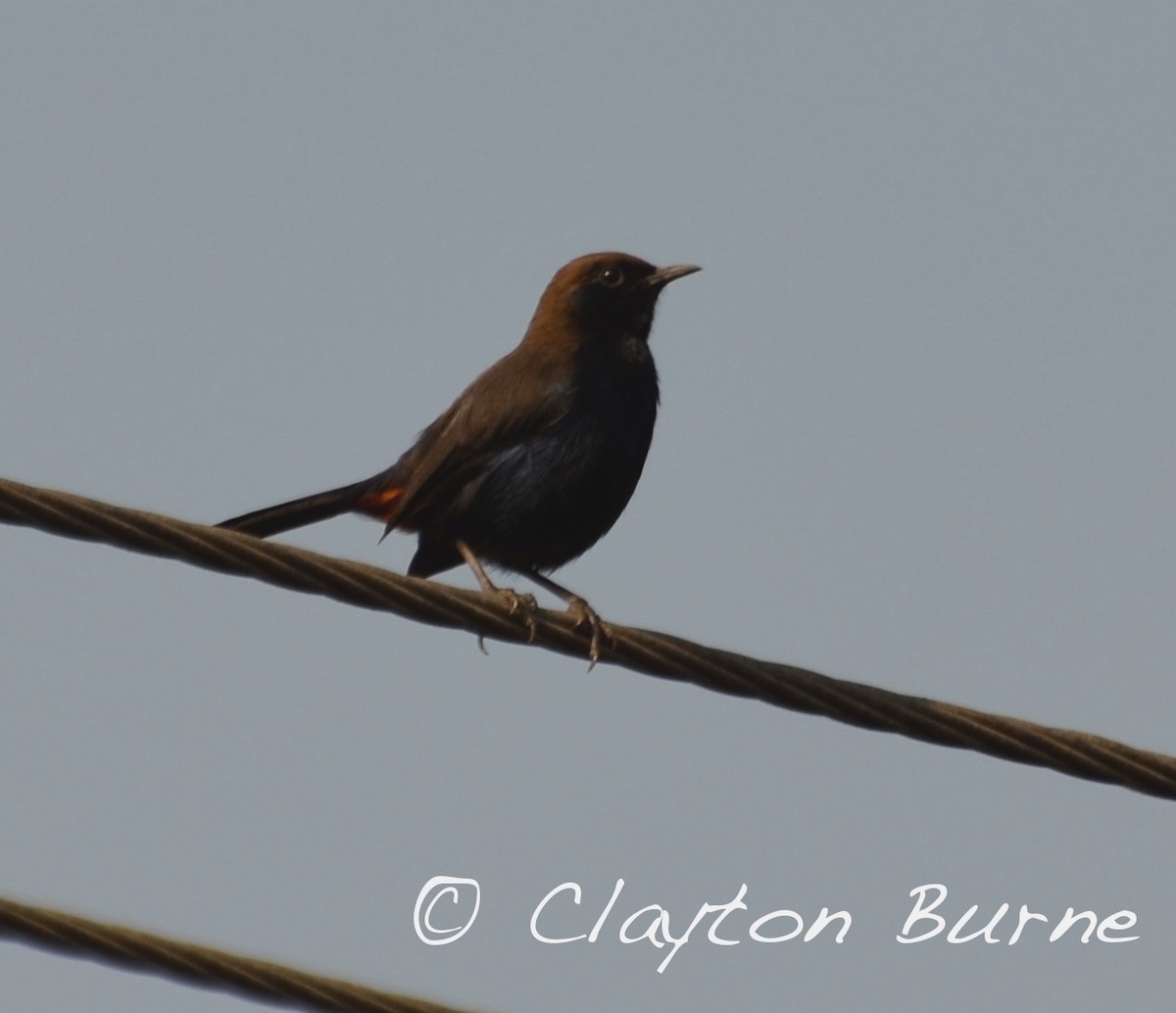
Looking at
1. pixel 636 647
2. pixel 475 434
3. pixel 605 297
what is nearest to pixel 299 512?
pixel 475 434

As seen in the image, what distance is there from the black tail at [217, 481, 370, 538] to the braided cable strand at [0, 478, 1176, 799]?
9.03 ft

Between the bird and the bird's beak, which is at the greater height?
the bird's beak

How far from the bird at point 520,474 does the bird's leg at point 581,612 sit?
0.06ft

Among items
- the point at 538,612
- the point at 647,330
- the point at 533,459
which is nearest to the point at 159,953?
the point at 538,612

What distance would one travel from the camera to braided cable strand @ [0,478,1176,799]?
565 centimetres

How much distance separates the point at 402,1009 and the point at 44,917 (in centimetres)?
82

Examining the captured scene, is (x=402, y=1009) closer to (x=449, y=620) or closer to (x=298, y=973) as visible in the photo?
(x=298, y=973)

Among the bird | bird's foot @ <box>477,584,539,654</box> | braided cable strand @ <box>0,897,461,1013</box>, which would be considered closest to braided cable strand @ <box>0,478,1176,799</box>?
bird's foot @ <box>477,584,539,654</box>

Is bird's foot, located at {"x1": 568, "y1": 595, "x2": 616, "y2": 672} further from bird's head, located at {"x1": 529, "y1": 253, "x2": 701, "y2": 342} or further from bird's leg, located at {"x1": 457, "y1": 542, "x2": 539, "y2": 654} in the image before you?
bird's head, located at {"x1": 529, "y1": 253, "x2": 701, "y2": 342}

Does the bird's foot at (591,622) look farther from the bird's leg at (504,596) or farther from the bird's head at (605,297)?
the bird's head at (605,297)

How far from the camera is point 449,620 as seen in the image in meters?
6.21

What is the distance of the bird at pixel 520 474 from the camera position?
8.90 m

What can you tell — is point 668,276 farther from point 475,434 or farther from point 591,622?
point 591,622

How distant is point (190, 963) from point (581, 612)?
2.98 metres
